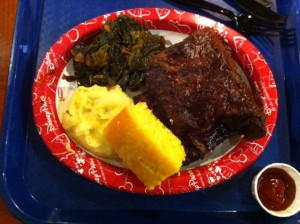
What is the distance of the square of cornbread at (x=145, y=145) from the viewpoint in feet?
6.71

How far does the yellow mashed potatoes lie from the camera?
234 centimetres

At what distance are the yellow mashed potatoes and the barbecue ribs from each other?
222 millimetres

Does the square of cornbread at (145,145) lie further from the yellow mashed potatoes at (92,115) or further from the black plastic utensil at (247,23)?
the black plastic utensil at (247,23)

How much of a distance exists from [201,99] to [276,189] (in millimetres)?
803

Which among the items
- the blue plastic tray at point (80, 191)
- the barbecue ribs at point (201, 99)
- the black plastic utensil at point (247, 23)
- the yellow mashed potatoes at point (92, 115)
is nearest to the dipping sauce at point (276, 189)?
the blue plastic tray at point (80, 191)

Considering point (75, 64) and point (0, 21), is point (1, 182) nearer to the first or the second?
point (75, 64)

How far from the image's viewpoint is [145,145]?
2.05m

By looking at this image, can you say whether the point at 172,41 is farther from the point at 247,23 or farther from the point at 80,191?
the point at 80,191

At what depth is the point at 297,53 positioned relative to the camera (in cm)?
282

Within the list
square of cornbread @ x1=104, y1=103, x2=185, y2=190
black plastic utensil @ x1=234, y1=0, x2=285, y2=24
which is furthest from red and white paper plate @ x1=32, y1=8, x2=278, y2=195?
black plastic utensil @ x1=234, y1=0, x2=285, y2=24

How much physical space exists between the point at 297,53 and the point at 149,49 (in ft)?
3.89

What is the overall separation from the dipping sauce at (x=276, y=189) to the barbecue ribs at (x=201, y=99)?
1.00 feet

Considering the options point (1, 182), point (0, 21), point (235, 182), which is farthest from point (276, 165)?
point (0, 21)

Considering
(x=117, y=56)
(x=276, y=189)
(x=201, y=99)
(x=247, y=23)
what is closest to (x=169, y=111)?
(x=201, y=99)
